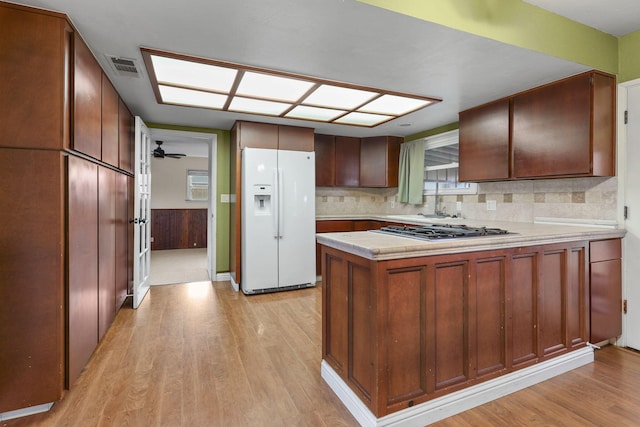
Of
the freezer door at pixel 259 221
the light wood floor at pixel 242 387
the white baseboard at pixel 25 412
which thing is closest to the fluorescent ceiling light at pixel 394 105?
the freezer door at pixel 259 221

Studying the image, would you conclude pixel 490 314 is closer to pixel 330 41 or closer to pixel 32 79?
pixel 330 41

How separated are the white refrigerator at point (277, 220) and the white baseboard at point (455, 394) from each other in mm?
2030

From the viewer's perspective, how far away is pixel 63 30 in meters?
1.74

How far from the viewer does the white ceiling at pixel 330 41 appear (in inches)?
67.7

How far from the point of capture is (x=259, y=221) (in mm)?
3941

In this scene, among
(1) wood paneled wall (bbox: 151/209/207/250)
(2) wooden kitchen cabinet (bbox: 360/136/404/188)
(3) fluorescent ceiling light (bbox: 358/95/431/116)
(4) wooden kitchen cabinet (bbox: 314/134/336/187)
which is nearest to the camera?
(3) fluorescent ceiling light (bbox: 358/95/431/116)

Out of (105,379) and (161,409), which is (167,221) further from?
(161,409)

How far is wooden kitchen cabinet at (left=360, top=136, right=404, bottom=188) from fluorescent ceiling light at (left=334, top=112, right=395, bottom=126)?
817 millimetres

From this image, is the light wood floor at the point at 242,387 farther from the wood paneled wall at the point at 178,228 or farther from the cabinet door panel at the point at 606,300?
the wood paneled wall at the point at 178,228

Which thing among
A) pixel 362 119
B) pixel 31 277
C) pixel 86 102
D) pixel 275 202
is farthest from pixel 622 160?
pixel 31 277

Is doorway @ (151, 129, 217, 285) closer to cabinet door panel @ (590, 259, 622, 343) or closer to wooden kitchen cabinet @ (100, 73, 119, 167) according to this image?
wooden kitchen cabinet @ (100, 73, 119, 167)

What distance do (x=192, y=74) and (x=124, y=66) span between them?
478mm

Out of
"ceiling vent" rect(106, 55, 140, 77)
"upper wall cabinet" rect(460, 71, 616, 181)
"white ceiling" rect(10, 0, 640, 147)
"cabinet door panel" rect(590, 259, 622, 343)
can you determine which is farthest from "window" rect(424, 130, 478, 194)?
"ceiling vent" rect(106, 55, 140, 77)

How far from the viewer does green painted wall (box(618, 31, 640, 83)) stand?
96.3 inches
